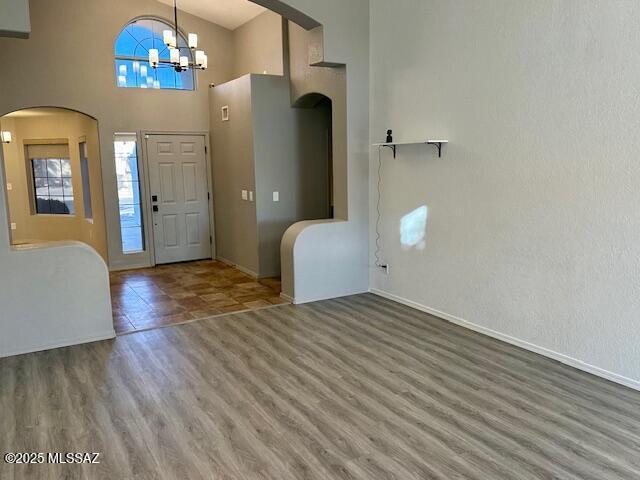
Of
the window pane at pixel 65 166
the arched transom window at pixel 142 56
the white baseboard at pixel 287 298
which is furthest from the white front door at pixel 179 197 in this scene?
the white baseboard at pixel 287 298

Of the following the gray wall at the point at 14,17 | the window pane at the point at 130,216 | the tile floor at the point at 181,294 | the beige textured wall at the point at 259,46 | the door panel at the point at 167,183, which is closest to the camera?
the gray wall at the point at 14,17

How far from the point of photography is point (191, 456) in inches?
103

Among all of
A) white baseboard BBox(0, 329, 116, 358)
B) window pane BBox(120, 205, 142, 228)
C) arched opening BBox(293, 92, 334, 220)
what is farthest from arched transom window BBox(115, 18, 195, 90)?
white baseboard BBox(0, 329, 116, 358)

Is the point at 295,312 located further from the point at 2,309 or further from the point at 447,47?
the point at 447,47

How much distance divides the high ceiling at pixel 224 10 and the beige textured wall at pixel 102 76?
18cm

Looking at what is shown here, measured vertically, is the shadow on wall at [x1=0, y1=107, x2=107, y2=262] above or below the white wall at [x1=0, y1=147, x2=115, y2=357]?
above

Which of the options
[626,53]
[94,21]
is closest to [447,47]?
[626,53]

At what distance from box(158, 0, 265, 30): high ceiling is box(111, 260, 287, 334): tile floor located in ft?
12.2

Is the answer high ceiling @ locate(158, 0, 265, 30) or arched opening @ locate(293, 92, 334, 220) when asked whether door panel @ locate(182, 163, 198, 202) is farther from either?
high ceiling @ locate(158, 0, 265, 30)

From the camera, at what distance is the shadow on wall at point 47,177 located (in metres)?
8.41

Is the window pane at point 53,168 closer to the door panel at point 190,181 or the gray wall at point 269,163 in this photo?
the door panel at point 190,181

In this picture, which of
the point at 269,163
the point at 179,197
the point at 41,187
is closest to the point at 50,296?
the point at 269,163

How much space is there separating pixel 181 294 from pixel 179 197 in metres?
2.34

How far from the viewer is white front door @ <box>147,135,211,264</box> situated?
757 centimetres
